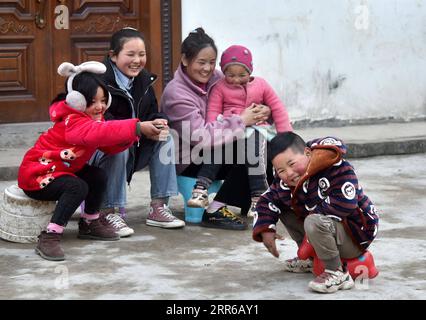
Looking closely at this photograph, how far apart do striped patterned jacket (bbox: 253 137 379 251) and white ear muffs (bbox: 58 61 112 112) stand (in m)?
1.22

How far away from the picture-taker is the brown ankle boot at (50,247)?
5770 millimetres

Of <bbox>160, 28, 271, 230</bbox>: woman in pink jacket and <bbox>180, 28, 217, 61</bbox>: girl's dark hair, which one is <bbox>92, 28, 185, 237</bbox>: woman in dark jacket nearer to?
<bbox>160, 28, 271, 230</bbox>: woman in pink jacket

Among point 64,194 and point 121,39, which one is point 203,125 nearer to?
point 121,39

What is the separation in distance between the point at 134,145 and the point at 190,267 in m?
1.15

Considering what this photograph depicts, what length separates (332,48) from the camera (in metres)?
9.94

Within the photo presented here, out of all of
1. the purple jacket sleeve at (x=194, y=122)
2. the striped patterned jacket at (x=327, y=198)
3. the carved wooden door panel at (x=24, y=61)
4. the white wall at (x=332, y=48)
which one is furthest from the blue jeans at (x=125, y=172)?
the white wall at (x=332, y=48)

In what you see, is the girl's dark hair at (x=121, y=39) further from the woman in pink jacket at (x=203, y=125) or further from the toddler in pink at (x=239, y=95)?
the toddler in pink at (x=239, y=95)

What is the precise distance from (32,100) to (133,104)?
2641 mm

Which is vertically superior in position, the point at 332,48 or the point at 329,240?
the point at 332,48

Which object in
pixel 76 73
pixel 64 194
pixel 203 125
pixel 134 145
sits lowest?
pixel 64 194

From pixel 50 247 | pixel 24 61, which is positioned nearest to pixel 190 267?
pixel 50 247

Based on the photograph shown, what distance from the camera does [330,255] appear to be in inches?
202

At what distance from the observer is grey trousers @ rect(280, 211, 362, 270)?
509 centimetres
